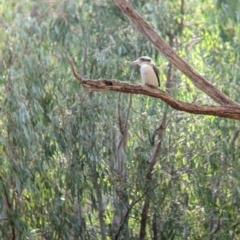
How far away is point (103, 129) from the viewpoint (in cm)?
686

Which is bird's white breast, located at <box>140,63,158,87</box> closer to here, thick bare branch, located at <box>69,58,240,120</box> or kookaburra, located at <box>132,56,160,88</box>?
kookaburra, located at <box>132,56,160,88</box>

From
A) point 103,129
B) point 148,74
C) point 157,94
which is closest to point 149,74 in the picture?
point 148,74

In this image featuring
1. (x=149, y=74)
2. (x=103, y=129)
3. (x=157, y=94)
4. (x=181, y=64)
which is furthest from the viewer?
(x=103, y=129)

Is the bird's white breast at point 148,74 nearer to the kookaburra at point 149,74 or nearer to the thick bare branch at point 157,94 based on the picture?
the kookaburra at point 149,74

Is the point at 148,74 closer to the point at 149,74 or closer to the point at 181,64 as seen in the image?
the point at 149,74

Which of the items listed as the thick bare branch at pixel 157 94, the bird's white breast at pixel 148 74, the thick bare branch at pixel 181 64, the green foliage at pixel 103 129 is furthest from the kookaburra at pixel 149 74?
the thick bare branch at pixel 157 94

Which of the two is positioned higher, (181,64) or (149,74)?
(149,74)

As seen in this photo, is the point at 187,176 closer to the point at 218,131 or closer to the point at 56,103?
the point at 218,131

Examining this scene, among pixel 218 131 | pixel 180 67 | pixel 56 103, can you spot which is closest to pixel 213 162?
pixel 218 131

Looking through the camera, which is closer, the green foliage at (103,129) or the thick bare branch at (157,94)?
the thick bare branch at (157,94)

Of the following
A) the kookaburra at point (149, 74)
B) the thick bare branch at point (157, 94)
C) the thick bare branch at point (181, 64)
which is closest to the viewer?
the thick bare branch at point (157, 94)

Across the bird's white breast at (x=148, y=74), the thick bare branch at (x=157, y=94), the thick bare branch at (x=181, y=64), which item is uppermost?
the bird's white breast at (x=148, y=74)

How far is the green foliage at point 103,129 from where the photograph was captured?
20.6 feet

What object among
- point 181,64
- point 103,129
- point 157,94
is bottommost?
point 157,94
